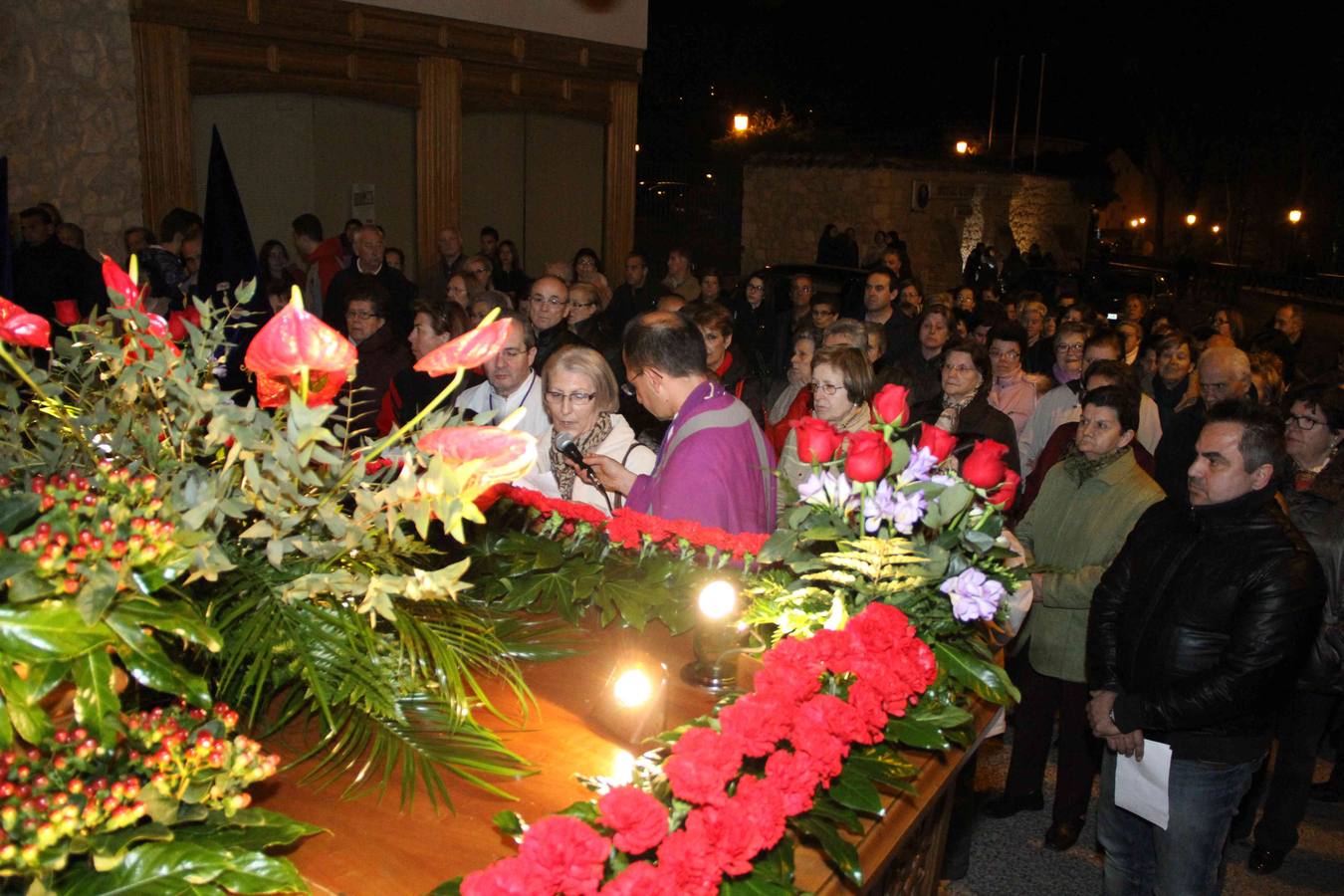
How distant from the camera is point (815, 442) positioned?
7.79 feet

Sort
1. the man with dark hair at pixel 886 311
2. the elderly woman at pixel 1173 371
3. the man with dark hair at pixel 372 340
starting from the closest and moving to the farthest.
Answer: the man with dark hair at pixel 372 340, the elderly woman at pixel 1173 371, the man with dark hair at pixel 886 311

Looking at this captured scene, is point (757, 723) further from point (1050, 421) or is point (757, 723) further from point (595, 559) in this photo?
point (1050, 421)

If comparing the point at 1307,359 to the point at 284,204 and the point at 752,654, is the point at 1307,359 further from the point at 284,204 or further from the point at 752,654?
the point at 752,654

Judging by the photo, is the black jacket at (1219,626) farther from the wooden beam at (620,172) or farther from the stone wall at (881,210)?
the stone wall at (881,210)

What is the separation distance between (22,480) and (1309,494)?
3908 millimetres

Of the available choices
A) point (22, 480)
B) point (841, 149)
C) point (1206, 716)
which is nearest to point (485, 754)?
point (22, 480)

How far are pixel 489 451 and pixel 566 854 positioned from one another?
2.14 ft

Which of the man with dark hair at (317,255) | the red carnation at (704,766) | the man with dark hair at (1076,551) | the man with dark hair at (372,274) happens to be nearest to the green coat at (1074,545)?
the man with dark hair at (1076,551)

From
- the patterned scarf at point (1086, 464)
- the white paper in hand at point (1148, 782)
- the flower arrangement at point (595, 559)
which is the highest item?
the patterned scarf at point (1086, 464)

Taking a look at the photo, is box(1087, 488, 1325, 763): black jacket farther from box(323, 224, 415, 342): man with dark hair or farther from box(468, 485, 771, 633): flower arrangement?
box(323, 224, 415, 342): man with dark hair

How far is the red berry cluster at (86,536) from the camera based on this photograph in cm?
153

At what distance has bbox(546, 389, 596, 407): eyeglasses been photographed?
397 centimetres

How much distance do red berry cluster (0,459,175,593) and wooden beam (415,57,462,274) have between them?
9.93 meters

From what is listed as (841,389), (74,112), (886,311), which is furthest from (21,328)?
(74,112)
